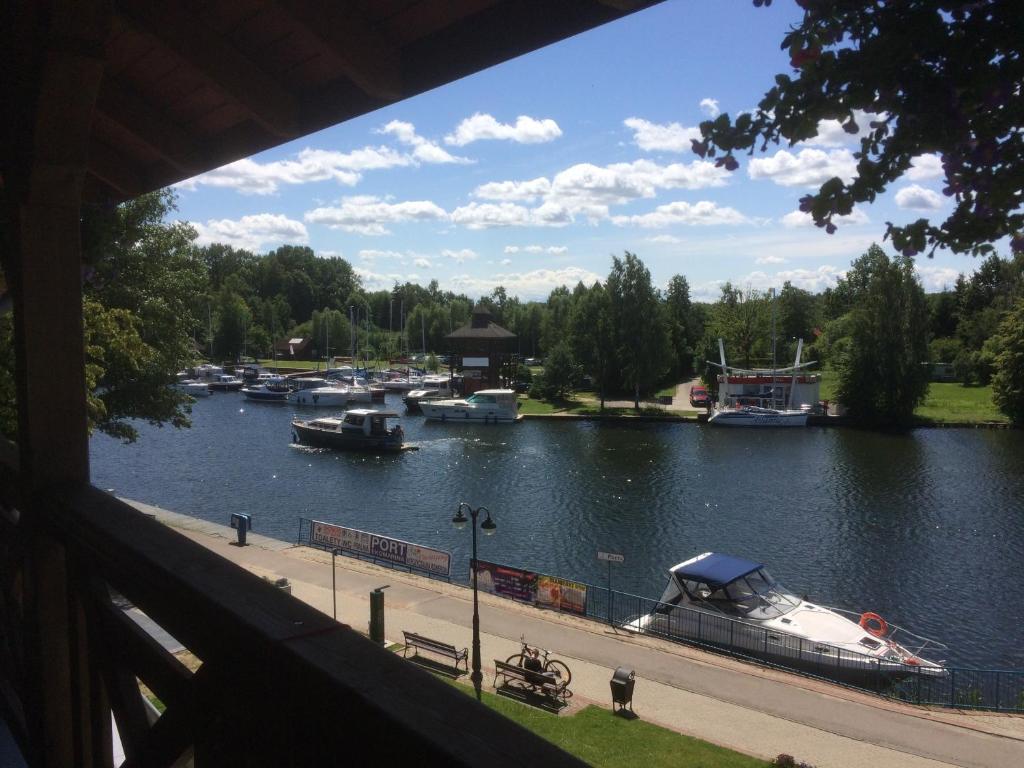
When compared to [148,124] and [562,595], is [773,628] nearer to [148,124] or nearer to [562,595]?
[562,595]

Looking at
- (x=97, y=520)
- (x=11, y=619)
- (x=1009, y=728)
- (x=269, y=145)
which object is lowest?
(x=1009, y=728)

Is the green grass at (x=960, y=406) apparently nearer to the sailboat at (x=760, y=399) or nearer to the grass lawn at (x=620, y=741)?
the sailboat at (x=760, y=399)

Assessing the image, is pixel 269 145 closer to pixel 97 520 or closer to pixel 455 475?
pixel 97 520

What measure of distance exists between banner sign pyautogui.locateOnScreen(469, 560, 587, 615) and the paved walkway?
10.8 inches

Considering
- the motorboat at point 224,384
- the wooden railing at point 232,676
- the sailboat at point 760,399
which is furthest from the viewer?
the motorboat at point 224,384

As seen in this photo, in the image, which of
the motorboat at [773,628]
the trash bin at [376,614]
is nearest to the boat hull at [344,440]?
the motorboat at [773,628]

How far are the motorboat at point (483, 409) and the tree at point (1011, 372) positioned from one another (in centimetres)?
3214

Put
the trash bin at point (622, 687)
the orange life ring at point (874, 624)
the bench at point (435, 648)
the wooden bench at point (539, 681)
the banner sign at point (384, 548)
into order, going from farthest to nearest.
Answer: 1. the banner sign at point (384, 548)
2. the orange life ring at point (874, 624)
3. the bench at point (435, 648)
4. the wooden bench at point (539, 681)
5. the trash bin at point (622, 687)

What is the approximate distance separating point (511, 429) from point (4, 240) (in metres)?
51.8

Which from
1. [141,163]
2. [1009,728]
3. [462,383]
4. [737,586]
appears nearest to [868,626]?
[737,586]

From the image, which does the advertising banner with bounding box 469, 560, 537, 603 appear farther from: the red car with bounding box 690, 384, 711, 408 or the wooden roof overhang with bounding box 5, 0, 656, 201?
the red car with bounding box 690, 384, 711, 408

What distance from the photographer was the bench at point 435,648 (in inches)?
590

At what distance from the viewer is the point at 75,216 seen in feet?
8.44

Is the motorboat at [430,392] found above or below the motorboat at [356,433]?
above
